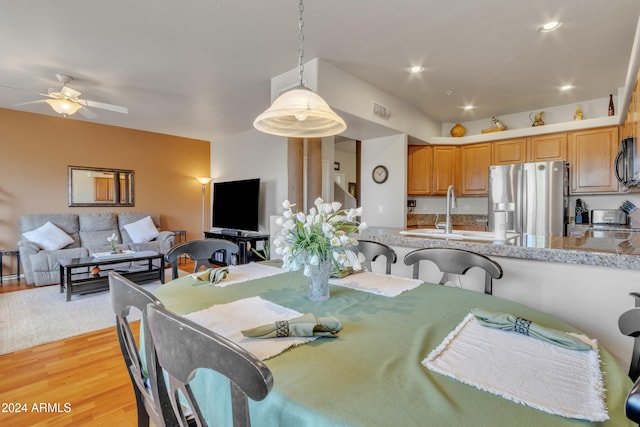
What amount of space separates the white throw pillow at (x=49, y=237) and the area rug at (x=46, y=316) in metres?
0.78

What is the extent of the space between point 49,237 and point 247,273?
4.78m

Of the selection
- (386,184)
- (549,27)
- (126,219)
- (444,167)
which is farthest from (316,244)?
(126,219)

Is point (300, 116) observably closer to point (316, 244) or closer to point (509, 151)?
point (316, 244)

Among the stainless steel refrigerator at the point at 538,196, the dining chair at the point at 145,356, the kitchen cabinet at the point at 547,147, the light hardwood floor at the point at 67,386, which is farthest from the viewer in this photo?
the kitchen cabinet at the point at 547,147

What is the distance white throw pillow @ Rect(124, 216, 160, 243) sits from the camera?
18.3ft

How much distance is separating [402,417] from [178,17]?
9.64ft

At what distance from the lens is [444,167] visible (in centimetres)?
493

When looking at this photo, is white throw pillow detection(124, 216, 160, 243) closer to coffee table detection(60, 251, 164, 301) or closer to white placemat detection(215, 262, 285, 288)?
coffee table detection(60, 251, 164, 301)

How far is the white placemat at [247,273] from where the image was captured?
1593mm

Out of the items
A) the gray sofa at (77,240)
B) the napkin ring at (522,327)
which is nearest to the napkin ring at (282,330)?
the napkin ring at (522,327)

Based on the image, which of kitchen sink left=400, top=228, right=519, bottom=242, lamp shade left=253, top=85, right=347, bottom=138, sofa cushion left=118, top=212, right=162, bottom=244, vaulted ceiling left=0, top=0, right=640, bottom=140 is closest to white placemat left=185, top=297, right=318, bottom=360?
lamp shade left=253, top=85, right=347, bottom=138

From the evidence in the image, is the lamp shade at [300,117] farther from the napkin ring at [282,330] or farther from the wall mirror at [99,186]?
the wall mirror at [99,186]

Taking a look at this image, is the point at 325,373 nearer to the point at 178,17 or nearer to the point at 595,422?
the point at 595,422

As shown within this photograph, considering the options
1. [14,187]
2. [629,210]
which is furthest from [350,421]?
[14,187]
